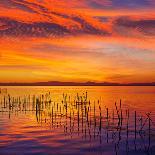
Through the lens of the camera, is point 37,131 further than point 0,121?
No

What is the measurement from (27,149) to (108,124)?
1809 centimetres

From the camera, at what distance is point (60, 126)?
4347 centimetres

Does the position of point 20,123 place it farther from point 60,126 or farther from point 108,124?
point 108,124

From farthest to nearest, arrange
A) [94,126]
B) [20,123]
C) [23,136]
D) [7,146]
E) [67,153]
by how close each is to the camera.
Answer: [20,123], [94,126], [23,136], [7,146], [67,153]

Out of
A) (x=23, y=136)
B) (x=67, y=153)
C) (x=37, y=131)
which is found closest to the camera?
(x=67, y=153)

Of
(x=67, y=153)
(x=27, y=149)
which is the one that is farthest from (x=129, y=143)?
(x=27, y=149)

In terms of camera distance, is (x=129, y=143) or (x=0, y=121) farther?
(x=0, y=121)

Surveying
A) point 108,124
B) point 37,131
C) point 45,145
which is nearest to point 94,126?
point 108,124

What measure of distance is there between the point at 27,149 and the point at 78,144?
5185mm

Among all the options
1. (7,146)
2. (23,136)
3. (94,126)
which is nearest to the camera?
(7,146)

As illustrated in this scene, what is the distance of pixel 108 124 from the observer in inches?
1773

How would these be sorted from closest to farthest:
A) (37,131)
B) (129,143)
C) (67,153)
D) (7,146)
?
(67,153)
(7,146)
(129,143)
(37,131)

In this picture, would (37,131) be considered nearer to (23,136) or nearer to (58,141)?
(23,136)

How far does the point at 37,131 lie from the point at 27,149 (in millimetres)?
10366
